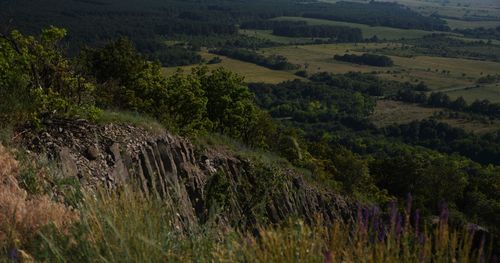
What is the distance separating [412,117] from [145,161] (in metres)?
122

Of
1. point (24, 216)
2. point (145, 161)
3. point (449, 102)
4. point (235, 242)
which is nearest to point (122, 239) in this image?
point (235, 242)

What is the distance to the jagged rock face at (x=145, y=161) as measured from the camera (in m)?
10.7

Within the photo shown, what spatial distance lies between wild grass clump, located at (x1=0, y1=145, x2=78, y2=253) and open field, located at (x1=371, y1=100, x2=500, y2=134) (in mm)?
120768

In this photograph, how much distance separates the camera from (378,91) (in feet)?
513

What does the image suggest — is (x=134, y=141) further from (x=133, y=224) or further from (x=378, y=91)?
(x=378, y=91)

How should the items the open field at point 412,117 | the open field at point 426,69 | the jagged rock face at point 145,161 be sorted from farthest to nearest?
the open field at point 426,69
the open field at point 412,117
the jagged rock face at point 145,161

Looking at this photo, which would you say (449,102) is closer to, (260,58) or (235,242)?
(260,58)

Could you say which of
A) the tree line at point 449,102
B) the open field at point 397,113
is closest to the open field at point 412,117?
the open field at point 397,113

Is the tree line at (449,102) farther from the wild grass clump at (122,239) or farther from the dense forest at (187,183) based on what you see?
the wild grass clump at (122,239)

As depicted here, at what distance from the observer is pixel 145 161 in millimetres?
15250

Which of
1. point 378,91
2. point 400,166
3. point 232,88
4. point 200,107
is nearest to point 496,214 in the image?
point 400,166

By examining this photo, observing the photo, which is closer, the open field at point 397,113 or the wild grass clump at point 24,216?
the wild grass clump at point 24,216

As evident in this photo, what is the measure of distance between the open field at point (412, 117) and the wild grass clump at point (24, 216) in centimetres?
12077

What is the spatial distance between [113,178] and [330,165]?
34.1 meters
